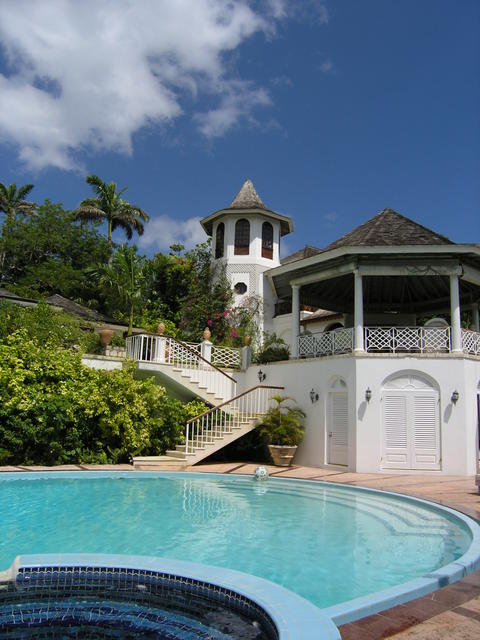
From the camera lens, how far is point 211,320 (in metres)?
23.3

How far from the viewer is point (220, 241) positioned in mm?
25172

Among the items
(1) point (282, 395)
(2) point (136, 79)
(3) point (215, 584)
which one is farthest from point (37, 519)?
(1) point (282, 395)

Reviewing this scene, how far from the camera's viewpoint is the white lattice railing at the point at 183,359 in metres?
16.6

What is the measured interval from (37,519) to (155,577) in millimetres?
4262

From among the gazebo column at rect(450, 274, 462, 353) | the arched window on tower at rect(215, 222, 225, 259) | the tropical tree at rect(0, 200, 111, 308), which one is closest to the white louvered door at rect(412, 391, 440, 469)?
the gazebo column at rect(450, 274, 462, 353)

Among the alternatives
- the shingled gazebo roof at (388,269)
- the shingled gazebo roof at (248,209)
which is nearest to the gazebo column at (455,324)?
the shingled gazebo roof at (388,269)

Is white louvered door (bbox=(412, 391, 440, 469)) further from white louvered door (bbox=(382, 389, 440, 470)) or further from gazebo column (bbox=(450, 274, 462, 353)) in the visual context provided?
gazebo column (bbox=(450, 274, 462, 353))

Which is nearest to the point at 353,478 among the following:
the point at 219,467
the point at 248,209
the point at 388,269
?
the point at 219,467

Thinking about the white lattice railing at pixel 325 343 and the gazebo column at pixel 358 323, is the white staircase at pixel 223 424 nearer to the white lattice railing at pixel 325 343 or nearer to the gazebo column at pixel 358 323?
the white lattice railing at pixel 325 343

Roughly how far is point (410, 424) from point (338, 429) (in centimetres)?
198

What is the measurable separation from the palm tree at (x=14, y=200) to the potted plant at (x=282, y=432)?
35.3m

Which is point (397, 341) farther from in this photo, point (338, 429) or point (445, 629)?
point (445, 629)

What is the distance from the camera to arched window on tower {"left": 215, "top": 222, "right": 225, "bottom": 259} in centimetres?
2498

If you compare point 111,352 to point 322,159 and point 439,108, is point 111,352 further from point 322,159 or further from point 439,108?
point 439,108
